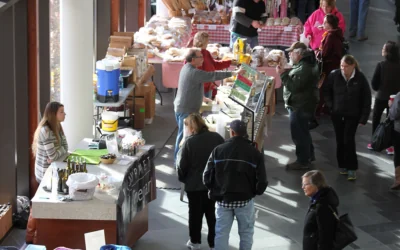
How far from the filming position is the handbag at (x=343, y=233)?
20.6 ft

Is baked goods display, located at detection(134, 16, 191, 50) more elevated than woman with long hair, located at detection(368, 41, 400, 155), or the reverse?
baked goods display, located at detection(134, 16, 191, 50)

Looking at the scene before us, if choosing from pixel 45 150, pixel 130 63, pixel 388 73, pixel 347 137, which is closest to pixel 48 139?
pixel 45 150

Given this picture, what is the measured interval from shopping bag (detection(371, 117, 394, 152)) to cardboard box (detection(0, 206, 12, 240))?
4305 millimetres

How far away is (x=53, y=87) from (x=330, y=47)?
4551mm

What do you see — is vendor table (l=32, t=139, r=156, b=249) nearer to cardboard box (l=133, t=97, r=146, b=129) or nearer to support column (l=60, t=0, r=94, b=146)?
support column (l=60, t=0, r=94, b=146)

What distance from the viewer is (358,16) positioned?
682 inches

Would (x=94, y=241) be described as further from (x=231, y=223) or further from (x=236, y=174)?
(x=231, y=223)

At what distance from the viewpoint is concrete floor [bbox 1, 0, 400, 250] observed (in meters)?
7.80

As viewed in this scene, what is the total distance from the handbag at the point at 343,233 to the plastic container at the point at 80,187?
194cm

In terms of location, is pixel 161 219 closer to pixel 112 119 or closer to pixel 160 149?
pixel 112 119

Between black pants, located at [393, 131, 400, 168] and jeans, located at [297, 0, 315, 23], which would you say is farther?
jeans, located at [297, 0, 315, 23]

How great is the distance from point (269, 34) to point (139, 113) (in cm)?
414

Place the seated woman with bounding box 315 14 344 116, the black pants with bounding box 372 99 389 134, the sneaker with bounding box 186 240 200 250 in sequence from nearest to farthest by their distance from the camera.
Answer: the sneaker with bounding box 186 240 200 250
the black pants with bounding box 372 99 389 134
the seated woman with bounding box 315 14 344 116

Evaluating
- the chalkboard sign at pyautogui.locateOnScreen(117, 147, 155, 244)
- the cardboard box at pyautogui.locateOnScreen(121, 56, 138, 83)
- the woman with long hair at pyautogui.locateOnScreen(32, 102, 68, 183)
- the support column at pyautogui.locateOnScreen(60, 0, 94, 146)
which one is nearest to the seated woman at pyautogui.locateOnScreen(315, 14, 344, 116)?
the cardboard box at pyautogui.locateOnScreen(121, 56, 138, 83)
